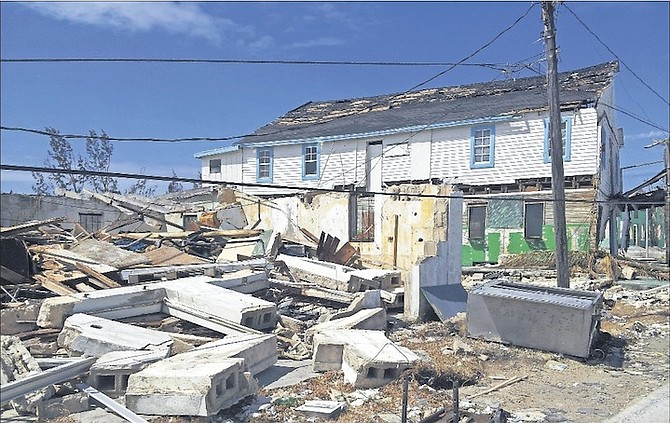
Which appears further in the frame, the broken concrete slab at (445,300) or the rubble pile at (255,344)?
the broken concrete slab at (445,300)

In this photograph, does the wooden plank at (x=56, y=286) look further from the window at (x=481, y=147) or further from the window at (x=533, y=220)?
the window at (x=481, y=147)

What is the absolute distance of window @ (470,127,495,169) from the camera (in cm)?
2033

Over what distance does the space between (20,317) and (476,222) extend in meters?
16.4

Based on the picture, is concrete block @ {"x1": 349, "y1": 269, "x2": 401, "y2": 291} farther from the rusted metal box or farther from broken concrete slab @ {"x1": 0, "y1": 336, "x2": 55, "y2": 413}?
broken concrete slab @ {"x1": 0, "y1": 336, "x2": 55, "y2": 413}

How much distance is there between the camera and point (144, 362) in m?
5.69

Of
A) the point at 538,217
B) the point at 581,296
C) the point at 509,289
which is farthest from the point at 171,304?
the point at 538,217

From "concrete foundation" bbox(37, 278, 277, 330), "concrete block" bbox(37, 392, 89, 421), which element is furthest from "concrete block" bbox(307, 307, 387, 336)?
"concrete block" bbox(37, 392, 89, 421)

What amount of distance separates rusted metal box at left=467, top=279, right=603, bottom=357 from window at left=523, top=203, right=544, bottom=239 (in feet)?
34.3

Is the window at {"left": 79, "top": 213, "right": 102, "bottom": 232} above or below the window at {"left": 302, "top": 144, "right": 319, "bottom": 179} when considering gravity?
below

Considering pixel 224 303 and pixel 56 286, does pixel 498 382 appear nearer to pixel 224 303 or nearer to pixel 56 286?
pixel 224 303

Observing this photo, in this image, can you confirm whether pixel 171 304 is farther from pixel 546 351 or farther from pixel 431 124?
pixel 431 124

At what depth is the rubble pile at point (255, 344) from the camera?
5.13 m

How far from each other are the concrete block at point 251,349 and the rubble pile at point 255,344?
24 mm

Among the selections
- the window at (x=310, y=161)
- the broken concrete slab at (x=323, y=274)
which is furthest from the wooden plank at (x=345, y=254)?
the window at (x=310, y=161)
